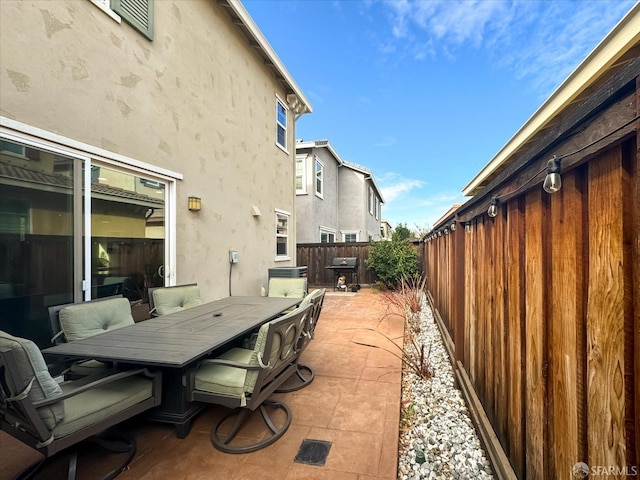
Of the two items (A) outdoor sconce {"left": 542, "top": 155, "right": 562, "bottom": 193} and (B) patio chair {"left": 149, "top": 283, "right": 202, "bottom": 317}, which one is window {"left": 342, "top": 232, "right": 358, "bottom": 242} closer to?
(B) patio chair {"left": 149, "top": 283, "right": 202, "bottom": 317}

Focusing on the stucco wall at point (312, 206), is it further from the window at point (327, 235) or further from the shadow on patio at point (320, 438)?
the shadow on patio at point (320, 438)

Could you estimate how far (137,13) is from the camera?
411 cm

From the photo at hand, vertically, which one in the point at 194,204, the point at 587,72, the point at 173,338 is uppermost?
the point at 587,72

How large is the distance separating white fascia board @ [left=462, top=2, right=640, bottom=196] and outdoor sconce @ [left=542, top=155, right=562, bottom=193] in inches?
26.1

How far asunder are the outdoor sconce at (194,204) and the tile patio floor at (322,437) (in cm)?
297

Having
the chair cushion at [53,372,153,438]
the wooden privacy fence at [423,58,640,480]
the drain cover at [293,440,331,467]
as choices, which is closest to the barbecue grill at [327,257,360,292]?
the drain cover at [293,440,331,467]

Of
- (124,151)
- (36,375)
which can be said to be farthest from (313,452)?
(124,151)

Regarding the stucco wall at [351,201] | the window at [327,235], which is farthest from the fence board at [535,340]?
the stucco wall at [351,201]

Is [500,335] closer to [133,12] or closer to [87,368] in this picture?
[87,368]

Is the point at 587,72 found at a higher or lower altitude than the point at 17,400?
higher

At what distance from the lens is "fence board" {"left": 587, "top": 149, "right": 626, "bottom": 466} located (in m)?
0.98

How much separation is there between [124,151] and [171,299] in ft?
6.44

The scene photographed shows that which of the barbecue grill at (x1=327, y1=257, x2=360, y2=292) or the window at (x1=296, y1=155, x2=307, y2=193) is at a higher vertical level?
the window at (x1=296, y1=155, x2=307, y2=193)

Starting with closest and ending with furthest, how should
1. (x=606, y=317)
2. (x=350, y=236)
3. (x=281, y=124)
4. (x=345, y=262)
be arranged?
(x=606, y=317)
(x=281, y=124)
(x=345, y=262)
(x=350, y=236)
